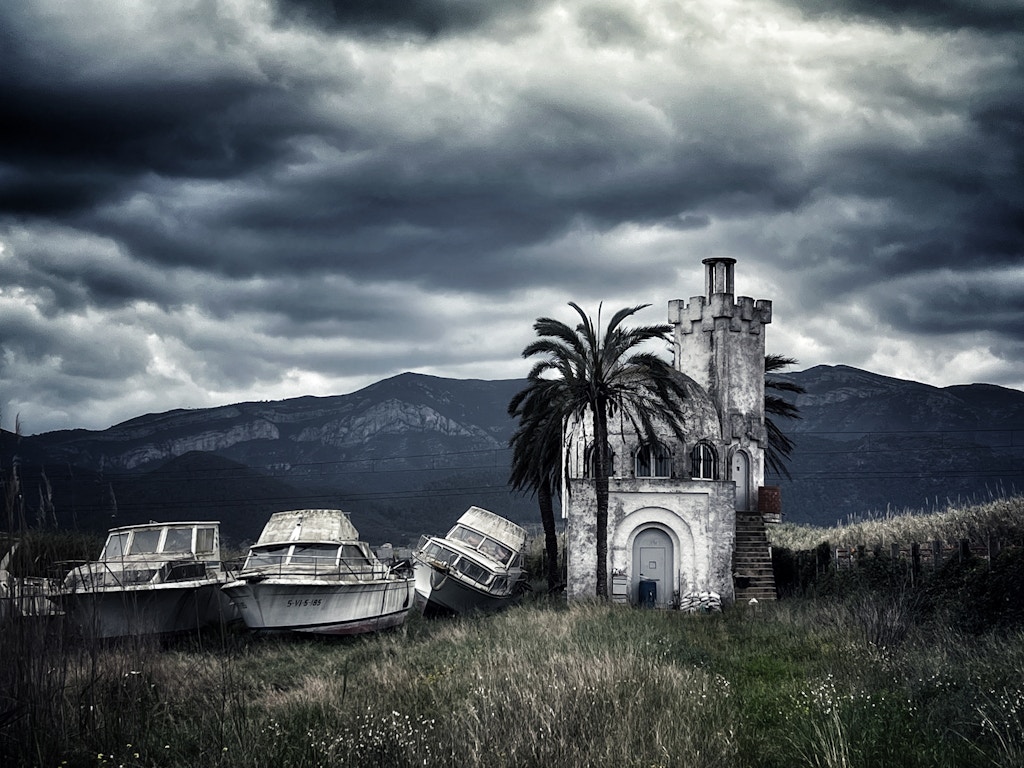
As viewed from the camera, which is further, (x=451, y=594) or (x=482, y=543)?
(x=482, y=543)

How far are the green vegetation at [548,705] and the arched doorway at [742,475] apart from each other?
21.5 m

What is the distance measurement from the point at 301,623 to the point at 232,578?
2125 millimetres

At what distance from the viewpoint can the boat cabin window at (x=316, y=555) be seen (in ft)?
88.8

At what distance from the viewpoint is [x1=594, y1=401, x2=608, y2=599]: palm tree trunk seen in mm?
33156

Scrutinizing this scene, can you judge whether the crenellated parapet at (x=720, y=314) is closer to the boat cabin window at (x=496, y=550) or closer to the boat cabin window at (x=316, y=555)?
the boat cabin window at (x=496, y=550)

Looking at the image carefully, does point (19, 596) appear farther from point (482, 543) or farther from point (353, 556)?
point (482, 543)

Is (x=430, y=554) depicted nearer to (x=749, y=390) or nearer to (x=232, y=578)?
(x=232, y=578)

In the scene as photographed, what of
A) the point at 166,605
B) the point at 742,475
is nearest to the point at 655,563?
the point at 742,475

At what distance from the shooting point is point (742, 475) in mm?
41812

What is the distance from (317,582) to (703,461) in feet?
57.3

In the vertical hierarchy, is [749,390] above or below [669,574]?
above

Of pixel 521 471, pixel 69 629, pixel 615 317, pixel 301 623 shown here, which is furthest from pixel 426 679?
pixel 521 471

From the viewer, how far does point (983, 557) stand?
72.5 feet

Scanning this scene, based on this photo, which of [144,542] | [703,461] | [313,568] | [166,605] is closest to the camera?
[166,605]
